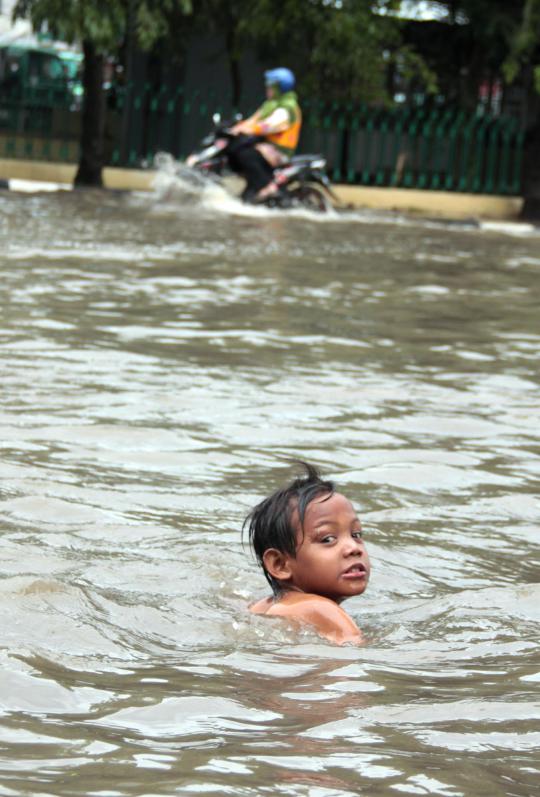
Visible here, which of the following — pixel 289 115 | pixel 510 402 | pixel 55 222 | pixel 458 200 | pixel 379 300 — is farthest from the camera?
pixel 458 200

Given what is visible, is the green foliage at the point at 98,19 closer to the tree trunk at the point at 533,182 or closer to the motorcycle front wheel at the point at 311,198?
the motorcycle front wheel at the point at 311,198

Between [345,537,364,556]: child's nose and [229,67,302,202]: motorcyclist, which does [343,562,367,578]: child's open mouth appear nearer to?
[345,537,364,556]: child's nose

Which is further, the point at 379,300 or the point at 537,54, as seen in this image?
the point at 537,54

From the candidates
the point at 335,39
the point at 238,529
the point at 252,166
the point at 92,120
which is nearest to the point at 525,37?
the point at 335,39

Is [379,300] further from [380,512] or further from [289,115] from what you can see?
[289,115]

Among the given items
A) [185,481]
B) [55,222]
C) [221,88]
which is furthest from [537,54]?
[185,481]

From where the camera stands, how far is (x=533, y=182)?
79.2 feet

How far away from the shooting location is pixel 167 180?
2117 centimetres

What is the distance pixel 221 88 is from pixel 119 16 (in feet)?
20.7

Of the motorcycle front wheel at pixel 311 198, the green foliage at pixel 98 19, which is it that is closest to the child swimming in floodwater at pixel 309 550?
the motorcycle front wheel at pixel 311 198

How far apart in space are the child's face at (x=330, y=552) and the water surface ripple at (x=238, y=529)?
18 centimetres

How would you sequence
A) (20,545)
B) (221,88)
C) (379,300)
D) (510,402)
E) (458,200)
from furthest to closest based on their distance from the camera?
(221,88)
(458,200)
(379,300)
(510,402)
(20,545)

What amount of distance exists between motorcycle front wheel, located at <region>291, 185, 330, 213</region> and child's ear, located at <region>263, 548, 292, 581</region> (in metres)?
16.4

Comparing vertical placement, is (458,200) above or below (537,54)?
below
